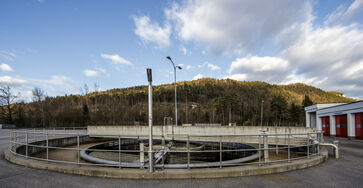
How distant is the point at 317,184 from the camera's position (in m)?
4.67

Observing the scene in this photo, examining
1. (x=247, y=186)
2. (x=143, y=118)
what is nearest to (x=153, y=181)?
(x=247, y=186)

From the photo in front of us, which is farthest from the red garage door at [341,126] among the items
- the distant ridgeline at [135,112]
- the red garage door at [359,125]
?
the distant ridgeline at [135,112]

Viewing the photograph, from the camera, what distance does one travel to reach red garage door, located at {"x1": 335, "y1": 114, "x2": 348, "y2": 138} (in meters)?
20.7

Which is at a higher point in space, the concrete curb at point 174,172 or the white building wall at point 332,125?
the concrete curb at point 174,172

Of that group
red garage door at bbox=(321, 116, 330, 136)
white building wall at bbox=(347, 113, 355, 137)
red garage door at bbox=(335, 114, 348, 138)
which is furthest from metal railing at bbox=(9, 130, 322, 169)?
red garage door at bbox=(321, 116, 330, 136)

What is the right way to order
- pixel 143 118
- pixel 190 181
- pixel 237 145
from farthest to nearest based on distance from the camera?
1. pixel 143 118
2. pixel 237 145
3. pixel 190 181

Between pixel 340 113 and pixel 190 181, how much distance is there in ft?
81.8

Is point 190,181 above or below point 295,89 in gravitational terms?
below

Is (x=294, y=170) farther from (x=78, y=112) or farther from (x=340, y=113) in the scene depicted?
(x=78, y=112)

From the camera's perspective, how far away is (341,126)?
2166 centimetres

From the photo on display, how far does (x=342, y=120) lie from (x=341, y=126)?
79cm

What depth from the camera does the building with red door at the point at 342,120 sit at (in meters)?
18.3

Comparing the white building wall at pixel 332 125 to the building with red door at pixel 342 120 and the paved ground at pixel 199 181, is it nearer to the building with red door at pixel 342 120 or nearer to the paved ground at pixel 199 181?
the building with red door at pixel 342 120

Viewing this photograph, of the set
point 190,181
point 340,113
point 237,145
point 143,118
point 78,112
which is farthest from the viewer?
point 143,118
